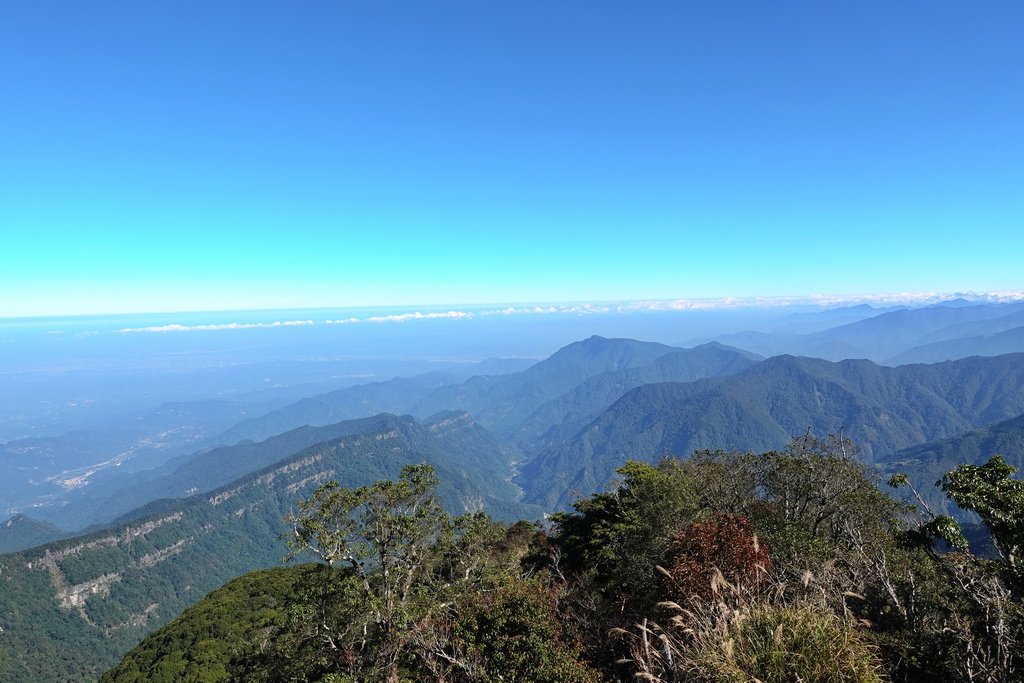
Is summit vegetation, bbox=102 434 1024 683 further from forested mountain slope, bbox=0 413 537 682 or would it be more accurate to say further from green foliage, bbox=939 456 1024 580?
forested mountain slope, bbox=0 413 537 682

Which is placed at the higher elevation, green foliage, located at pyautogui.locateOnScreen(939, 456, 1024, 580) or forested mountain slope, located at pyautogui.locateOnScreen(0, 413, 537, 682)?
green foliage, located at pyautogui.locateOnScreen(939, 456, 1024, 580)

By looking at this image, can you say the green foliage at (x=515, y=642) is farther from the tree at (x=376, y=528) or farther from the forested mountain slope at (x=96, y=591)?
the forested mountain slope at (x=96, y=591)

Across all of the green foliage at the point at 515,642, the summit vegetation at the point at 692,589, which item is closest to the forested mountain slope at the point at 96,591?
the summit vegetation at the point at 692,589

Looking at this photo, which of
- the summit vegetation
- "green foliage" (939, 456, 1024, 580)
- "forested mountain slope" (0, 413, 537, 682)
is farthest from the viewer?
"forested mountain slope" (0, 413, 537, 682)

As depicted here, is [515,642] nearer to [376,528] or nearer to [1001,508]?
[376,528]

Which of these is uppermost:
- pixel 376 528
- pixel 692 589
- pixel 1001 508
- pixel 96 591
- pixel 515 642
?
pixel 1001 508

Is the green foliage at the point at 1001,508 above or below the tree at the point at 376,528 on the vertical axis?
above

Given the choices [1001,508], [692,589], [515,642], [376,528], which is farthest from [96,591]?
[1001,508]

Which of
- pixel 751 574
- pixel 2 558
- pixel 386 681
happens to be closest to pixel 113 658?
pixel 2 558

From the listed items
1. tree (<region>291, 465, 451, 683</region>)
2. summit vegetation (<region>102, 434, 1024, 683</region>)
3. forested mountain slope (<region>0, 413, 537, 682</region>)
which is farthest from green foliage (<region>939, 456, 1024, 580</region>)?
forested mountain slope (<region>0, 413, 537, 682</region>)

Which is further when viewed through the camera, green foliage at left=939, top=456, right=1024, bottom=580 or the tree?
the tree

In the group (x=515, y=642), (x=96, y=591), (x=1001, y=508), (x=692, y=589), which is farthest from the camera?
(x=96, y=591)

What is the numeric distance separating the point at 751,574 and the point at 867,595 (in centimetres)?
744

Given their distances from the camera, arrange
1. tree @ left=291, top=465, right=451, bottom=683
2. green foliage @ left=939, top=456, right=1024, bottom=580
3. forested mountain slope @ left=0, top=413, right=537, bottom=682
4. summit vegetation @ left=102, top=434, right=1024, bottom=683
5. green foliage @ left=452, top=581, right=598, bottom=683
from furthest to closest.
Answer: forested mountain slope @ left=0, top=413, right=537, bottom=682
tree @ left=291, top=465, right=451, bottom=683
green foliage @ left=452, top=581, right=598, bottom=683
green foliage @ left=939, top=456, right=1024, bottom=580
summit vegetation @ left=102, top=434, right=1024, bottom=683
